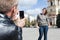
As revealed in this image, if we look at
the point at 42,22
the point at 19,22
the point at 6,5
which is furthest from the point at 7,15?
the point at 42,22

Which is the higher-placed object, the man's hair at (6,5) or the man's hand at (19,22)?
the man's hair at (6,5)

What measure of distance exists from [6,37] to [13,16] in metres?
0.28

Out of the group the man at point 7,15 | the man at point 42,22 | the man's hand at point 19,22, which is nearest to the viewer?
the man at point 7,15

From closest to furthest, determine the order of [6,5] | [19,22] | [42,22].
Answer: [6,5] < [19,22] < [42,22]

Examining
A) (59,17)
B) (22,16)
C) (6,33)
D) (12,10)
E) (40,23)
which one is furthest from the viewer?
(59,17)

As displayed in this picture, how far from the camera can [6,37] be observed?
2420 mm

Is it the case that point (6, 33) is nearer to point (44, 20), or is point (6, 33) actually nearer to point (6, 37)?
point (6, 37)

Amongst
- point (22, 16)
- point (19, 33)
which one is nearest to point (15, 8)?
point (19, 33)

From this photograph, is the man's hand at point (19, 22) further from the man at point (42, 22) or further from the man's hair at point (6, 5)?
the man at point (42, 22)

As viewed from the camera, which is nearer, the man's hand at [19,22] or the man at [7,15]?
the man at [7,15]

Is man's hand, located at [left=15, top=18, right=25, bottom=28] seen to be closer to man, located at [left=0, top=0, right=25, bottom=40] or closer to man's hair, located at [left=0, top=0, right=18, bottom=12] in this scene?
man, located at [left=0, top=0, right=25, bottom=40]

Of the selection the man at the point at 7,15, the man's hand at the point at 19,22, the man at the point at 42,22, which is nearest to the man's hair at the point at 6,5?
the man at the point at 7,15

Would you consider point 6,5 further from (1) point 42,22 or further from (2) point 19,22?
(1) point 42,22

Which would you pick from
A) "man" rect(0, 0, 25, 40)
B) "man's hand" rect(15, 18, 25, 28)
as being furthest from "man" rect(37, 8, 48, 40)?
"man" rect(0, 0, 25, 40)
